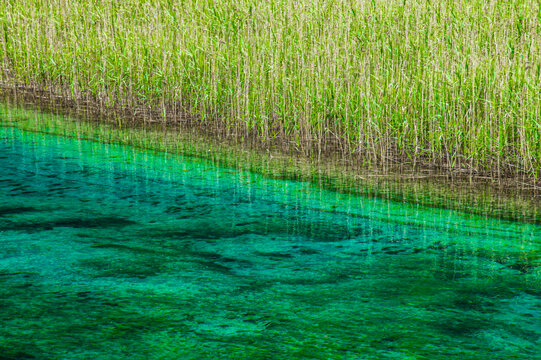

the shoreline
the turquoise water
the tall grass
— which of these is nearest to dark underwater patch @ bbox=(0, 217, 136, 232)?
the turquoise water

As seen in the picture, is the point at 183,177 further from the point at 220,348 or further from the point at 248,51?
the point at 220,348

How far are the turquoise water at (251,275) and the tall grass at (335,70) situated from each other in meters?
0.78

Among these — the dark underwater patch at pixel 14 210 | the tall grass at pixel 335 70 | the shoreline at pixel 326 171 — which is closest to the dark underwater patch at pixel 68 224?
the dark underwater patch at pixel 14 210

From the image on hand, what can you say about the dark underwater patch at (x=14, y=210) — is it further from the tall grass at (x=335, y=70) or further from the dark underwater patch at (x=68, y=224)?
the tall grass at (x=335, y=70)

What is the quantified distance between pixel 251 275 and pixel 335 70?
232 centimetres

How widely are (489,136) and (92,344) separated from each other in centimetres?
258

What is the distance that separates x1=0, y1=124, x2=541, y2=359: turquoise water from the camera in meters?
1.70

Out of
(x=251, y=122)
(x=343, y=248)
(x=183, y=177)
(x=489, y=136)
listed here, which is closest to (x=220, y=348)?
(x=343, y=248)

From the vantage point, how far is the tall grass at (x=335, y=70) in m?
3.62

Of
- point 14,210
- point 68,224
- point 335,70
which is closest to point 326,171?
point 335,70

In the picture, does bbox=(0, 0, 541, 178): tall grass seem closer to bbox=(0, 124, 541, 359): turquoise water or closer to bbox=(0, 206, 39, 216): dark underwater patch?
bbox=(0, 124, 541, 359): turquoise water

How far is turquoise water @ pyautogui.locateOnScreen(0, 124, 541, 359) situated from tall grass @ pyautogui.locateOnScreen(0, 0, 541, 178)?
78 cm

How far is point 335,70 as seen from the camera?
4211 millimetres

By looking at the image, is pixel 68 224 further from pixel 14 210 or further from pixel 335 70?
pixel 335 70
